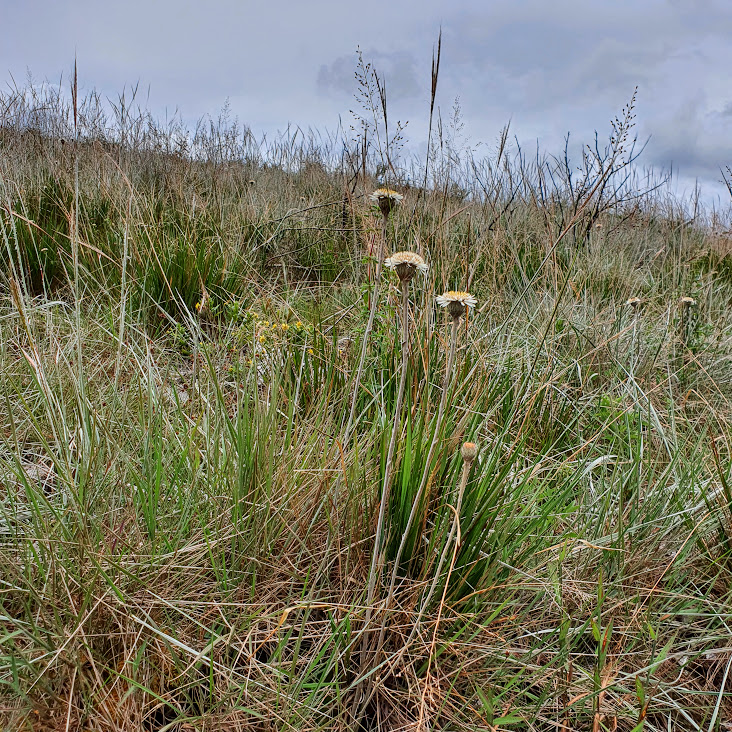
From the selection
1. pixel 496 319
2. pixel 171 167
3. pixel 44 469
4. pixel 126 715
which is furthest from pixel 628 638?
pixel 171 167

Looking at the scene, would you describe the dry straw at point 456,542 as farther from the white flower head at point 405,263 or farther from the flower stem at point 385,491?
the white flower head at point 405,263

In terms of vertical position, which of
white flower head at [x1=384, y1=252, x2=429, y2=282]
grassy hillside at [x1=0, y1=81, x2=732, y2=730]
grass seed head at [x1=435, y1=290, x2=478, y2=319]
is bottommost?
grassy hillside at [x1=0, y1=81, x2=732, y2=730]

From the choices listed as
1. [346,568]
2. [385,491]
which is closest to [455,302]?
[385,491]

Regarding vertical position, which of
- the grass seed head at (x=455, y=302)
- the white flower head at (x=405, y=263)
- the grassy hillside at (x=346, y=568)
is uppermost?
the white flower head at (x=405, y=263)

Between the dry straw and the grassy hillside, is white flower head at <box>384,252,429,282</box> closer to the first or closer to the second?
the grassy hillside

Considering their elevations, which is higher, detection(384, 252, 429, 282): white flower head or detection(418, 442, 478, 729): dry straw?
detection(384, 252, 429, 282): white flower head

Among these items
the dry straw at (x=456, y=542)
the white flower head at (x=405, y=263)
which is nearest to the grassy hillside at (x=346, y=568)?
the dry straw at (x=456, y=542)

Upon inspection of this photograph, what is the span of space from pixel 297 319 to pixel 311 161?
245 inches

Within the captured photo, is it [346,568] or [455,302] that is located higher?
[455,302]

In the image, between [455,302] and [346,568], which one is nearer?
[455,302]

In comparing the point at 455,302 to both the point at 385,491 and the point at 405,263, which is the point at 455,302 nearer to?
the point at 405,263

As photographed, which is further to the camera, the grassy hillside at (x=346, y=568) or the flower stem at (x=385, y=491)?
the grassy hillside at (x=346, y=568)

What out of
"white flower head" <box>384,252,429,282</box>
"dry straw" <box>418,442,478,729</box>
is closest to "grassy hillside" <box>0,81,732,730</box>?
"dry straw" <box>418,442,478,729</box>

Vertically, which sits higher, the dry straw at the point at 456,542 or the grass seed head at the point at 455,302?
the grass seed head at the point at 455,302
